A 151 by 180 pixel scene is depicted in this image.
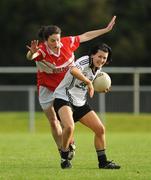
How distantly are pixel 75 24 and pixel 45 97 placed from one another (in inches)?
1364

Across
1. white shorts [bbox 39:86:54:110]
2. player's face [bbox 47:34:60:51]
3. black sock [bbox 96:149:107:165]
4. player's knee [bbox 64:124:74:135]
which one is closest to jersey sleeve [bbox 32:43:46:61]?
player's face [bbox 47:34:60:51]

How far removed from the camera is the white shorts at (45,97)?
1305cm

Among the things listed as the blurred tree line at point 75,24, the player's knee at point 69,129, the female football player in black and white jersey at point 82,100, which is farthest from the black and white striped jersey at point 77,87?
the blurred tree line at point 75,24

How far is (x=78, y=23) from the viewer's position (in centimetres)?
4762

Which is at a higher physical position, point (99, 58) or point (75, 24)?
point (99, 58)

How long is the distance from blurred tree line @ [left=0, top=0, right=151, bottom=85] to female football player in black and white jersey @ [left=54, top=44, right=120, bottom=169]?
34404mm

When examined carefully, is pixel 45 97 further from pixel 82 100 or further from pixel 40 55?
pixel 82 100

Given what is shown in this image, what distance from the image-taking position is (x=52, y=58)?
1250 cm

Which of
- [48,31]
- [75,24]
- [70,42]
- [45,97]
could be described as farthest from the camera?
[75,24]

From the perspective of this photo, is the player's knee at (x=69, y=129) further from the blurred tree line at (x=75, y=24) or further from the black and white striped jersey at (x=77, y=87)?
the blurred tree line at (x=75, y=24)

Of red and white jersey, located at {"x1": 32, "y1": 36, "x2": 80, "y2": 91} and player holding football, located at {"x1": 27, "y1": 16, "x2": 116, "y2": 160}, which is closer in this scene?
player holding football, located at {"x1": 27, "y1": 16, "x2": 116, "y2": 160}

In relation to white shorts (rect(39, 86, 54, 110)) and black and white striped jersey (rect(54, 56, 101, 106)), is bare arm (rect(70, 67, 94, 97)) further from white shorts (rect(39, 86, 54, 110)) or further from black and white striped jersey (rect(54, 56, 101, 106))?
white shorts (rect(39, 86, 54, 110))

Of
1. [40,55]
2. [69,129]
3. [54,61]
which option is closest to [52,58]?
[54,61]

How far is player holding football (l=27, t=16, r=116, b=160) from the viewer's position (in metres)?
12.1
